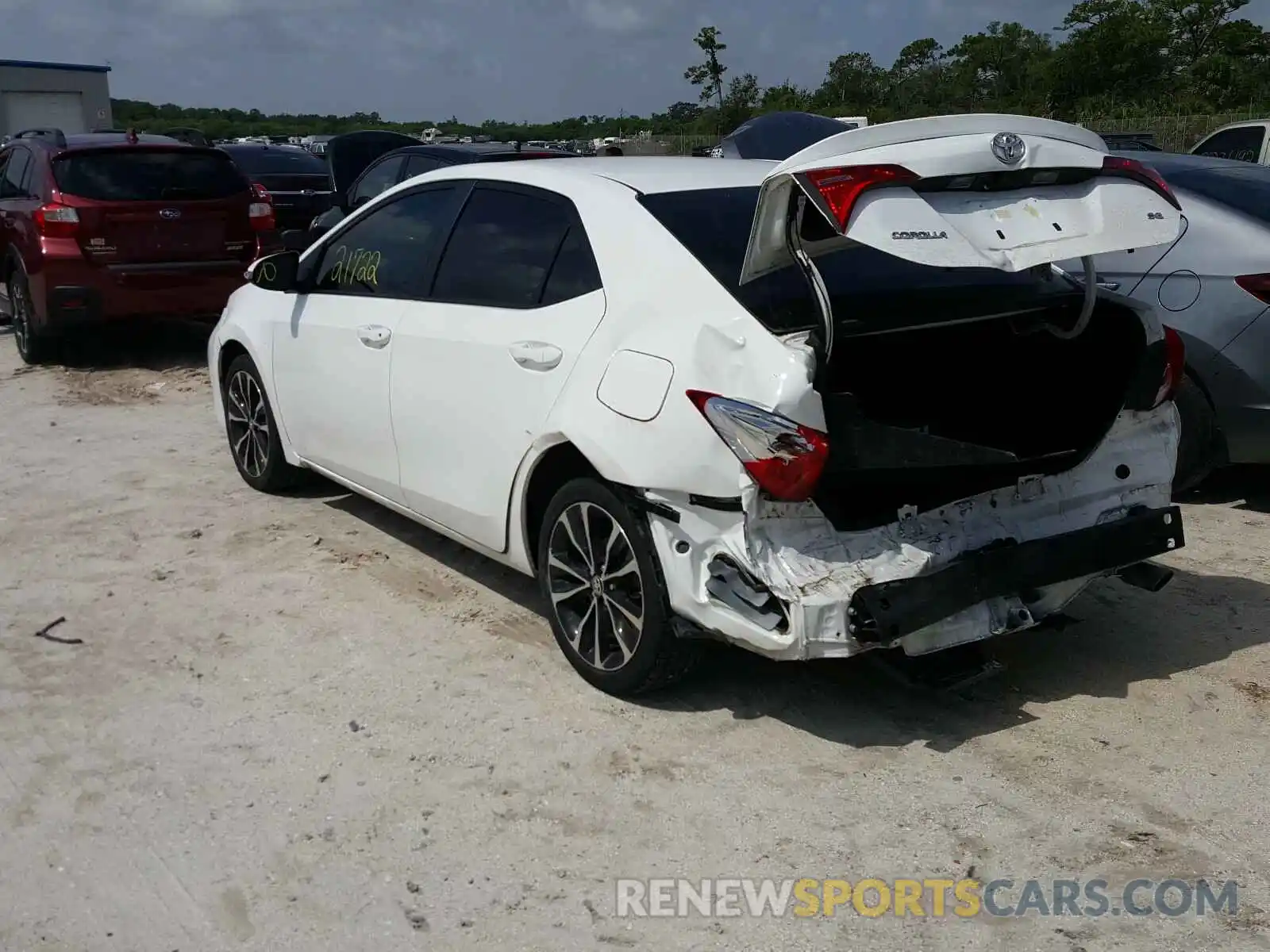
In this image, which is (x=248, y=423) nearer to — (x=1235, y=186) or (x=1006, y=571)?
(x=1006, y=571)

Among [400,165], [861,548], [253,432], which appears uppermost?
[400,165]

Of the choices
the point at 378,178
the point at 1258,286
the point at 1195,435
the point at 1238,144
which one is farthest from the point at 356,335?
the point at 1238,144

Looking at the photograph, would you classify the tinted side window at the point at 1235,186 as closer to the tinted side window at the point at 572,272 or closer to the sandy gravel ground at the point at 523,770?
the sandy gravel ground at the point at 523,770

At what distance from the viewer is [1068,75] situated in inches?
1705

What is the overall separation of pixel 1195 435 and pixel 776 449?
322cm

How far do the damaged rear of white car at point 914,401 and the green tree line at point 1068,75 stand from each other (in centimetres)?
3431

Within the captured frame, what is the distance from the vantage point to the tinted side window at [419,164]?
1077 cm

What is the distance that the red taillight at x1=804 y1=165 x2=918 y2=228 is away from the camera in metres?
3.32

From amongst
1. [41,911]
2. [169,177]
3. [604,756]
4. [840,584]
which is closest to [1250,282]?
[840,584]

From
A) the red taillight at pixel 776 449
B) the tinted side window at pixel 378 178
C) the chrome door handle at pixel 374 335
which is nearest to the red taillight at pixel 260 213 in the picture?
the tinted side window at pixel 378 178

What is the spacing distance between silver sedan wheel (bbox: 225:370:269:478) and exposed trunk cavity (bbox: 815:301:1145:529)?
357cm

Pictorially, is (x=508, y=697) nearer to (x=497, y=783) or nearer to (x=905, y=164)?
(x=497, y=783)

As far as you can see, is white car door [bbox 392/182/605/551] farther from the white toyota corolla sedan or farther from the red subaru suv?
the red subaru suv

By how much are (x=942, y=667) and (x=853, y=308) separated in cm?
117
